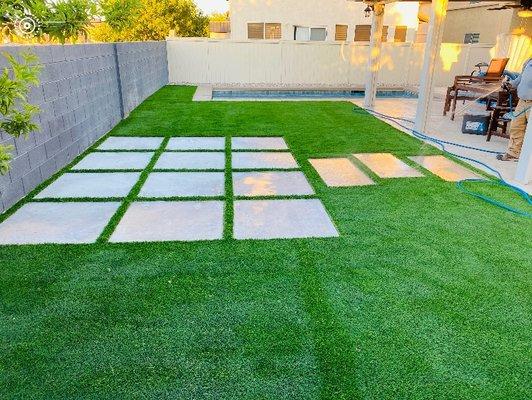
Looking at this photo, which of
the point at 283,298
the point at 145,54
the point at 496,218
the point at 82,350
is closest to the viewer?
the point at 82,350

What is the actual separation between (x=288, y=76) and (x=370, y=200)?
10.8 metres

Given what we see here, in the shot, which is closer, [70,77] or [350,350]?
[350,350]

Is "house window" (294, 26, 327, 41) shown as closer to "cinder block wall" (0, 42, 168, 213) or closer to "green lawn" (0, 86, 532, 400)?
"cinder block wall" (0, 42, 168, 213)

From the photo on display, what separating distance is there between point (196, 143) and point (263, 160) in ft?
4.81

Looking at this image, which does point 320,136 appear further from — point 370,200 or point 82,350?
point 82,350

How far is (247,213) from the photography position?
3.95 m

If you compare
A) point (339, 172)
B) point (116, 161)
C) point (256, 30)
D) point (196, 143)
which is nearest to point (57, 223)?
point (116, 161)

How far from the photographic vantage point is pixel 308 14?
1639 cm

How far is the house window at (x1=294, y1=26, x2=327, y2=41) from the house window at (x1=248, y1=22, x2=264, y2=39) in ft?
4.90

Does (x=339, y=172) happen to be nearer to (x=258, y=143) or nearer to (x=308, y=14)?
(x=258, y=143)

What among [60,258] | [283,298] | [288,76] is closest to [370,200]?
[283,298]

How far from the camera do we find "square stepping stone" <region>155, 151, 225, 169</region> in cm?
535

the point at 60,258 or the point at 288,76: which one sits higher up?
the point at 288,76

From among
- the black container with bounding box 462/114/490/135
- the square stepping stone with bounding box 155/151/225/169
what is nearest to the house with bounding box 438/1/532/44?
the black container with bounding box 462/114/490/135
